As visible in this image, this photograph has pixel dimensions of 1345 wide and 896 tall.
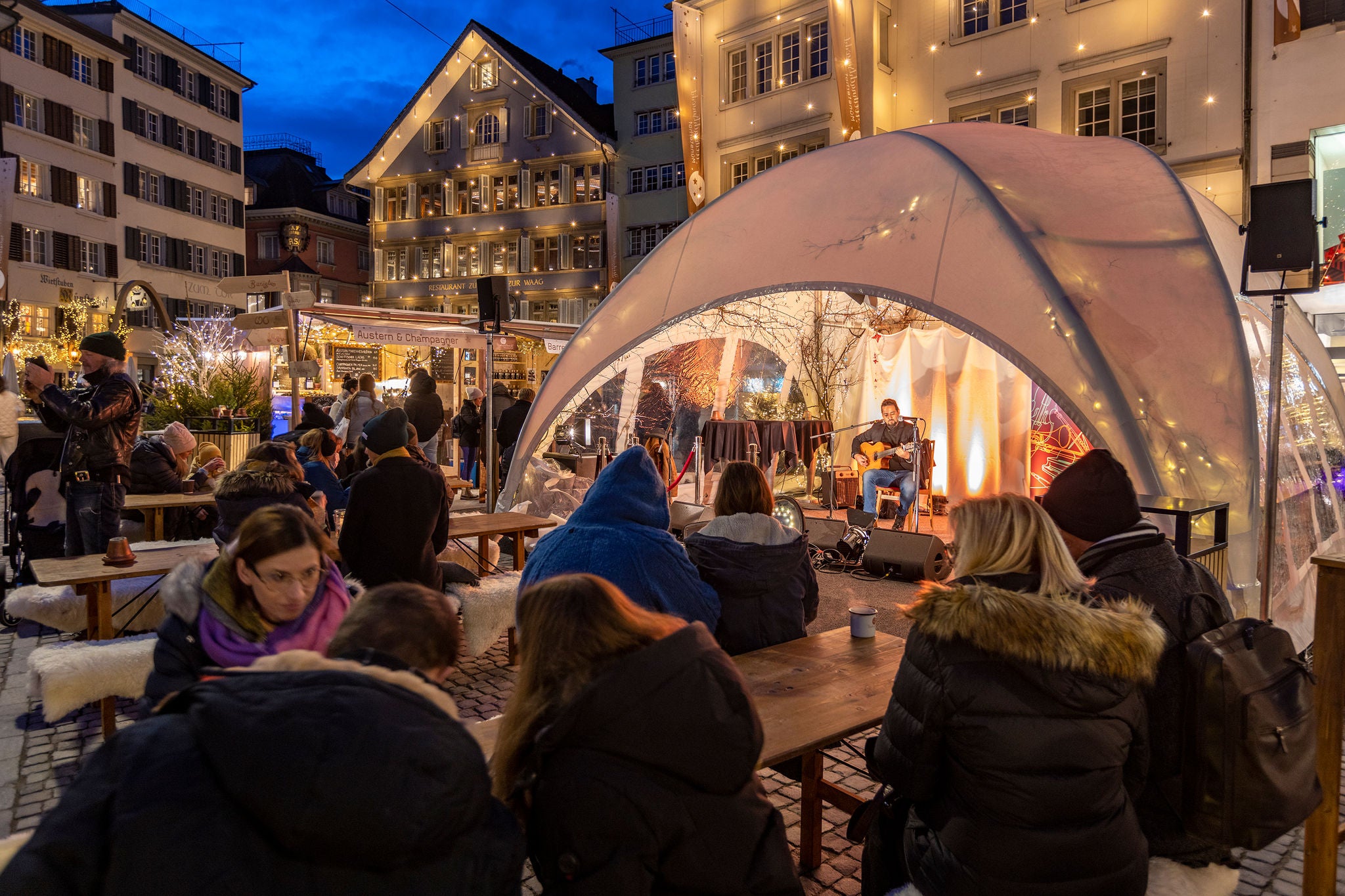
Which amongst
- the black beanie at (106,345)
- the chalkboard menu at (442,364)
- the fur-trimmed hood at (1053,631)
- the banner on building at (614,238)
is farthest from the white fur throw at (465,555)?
the banner on building at (614,238)

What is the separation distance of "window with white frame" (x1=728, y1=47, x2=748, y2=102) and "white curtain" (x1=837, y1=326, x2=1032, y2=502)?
31.9 ft

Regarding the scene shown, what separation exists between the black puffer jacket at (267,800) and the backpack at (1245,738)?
2.04 m

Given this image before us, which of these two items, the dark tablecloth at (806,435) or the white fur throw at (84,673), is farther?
the dark tablecloth at (806,435)

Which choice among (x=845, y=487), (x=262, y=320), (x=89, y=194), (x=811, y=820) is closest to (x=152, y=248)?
(x=89, y=194)

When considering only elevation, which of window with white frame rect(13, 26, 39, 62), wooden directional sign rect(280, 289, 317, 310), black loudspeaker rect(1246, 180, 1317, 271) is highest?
window with white frame rect(13, 26, 39, 62)

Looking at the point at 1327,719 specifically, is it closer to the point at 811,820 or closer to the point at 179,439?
the point at 811,820

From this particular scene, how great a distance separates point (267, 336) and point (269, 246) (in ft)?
102

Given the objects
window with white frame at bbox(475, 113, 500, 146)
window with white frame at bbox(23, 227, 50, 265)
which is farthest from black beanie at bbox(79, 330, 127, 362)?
window with white frame at bbox(23, 227, 50, 265)

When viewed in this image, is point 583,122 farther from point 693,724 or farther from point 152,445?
point 693,724

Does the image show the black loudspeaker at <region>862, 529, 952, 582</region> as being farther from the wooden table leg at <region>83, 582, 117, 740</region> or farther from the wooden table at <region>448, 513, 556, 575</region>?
the wooden table leg at <region>83, 582, 117, 740</region>

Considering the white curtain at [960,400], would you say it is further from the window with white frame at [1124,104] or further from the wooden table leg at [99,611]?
the wooden table leg at [99,611]

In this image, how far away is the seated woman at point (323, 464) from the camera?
6375mm

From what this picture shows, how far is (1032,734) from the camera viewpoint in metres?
2.05

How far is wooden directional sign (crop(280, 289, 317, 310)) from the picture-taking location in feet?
37.4
